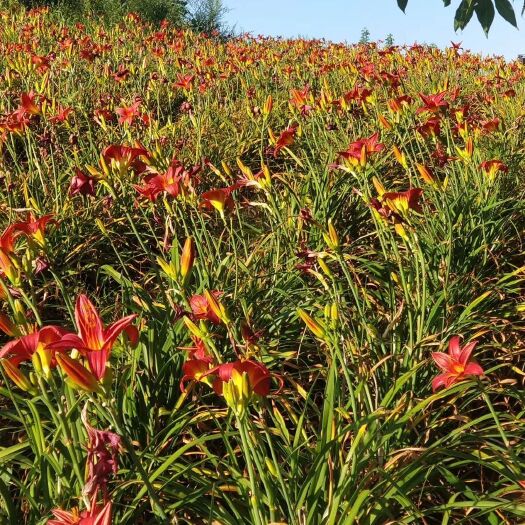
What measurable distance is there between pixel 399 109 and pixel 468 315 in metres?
1.21

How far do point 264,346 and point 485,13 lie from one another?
1278 millimetres

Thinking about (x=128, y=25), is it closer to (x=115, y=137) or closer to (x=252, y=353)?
(x=115, y=137)

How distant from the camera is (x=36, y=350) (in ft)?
3.68

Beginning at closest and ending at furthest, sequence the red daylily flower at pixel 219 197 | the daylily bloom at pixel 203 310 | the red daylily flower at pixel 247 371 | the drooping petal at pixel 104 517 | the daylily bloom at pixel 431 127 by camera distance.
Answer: the drooping petal at pixel 104 517 → the red daylily flower at pixel 247 371 → the daylily bloom at pixel 203 310 → the red daylily flower at pixel 219 197 → the daylily bloom at pixel 431 127

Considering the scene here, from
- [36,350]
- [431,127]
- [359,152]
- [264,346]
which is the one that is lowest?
[264,346]

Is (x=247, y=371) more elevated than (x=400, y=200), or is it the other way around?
(x=400, y=200)

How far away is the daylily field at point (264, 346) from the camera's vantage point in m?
1.29

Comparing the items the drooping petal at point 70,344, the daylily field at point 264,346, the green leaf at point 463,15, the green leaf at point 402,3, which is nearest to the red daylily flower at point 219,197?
the daylily field at point 264,346

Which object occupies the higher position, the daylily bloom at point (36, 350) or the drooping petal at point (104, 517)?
the daylily bloom at point (36, 350)

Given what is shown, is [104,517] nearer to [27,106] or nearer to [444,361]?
[444,361]

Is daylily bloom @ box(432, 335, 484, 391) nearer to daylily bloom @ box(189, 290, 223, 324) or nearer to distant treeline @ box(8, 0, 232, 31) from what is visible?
daylily bloom @ box(189, 290, 223, 324)

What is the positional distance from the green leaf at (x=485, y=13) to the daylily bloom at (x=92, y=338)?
1.51m

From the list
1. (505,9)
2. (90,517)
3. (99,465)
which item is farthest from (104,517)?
(505,9)

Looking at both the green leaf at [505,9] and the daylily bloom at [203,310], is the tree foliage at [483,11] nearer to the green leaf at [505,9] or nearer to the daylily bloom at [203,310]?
the green leaf at [505,9]
